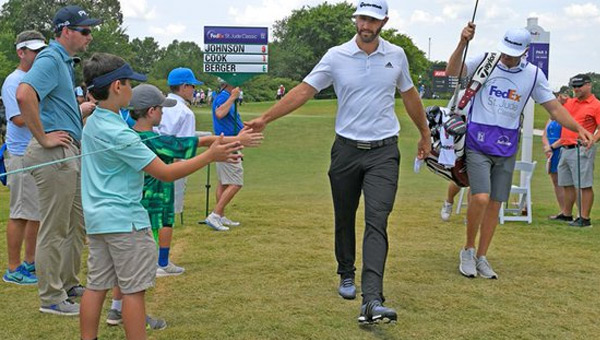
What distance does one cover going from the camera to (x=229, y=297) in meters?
5.53

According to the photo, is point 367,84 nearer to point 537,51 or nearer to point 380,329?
point 380,329

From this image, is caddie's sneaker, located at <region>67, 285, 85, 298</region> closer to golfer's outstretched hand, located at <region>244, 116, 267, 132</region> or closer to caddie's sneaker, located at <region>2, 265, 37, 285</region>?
caddie's sneaker, located at <region>2, 265, 37, 285</region>

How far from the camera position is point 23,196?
611 cm

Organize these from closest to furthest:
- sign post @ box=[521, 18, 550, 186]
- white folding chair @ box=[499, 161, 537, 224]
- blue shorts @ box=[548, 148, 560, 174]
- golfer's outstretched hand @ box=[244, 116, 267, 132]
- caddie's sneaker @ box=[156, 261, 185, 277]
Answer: golfer's outstretched hand @ box=[244, 116, 267, 132]
caddie's sneaker @ box=[156, 261, 185, 277]
white folding chair @ box=[499, 161, 537, 224]
sign post @ box=[521, 18, 550, 186]
blue shorts @ box=[548, 148, 560, 174]

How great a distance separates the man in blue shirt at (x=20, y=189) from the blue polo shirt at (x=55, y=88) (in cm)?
85

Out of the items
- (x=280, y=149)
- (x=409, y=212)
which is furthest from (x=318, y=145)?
(x=409, y=212)

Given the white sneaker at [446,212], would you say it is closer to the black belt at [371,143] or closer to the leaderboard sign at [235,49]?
the leaderboard sign at [235,49]

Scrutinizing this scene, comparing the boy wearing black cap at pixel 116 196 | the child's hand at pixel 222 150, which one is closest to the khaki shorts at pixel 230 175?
the boy wearing black cap at pixel 116 196

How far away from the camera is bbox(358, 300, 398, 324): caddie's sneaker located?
463 cm

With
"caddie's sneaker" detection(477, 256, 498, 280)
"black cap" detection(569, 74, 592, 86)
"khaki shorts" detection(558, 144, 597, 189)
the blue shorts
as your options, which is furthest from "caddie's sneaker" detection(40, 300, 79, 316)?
the blue shorts

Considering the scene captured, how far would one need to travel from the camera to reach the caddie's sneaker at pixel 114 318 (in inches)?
191

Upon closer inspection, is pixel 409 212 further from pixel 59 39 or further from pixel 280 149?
pixel 280 149

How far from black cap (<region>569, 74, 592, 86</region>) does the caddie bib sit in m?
3.92

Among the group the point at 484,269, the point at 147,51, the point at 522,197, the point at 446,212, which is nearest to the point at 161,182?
the point at 484,269
